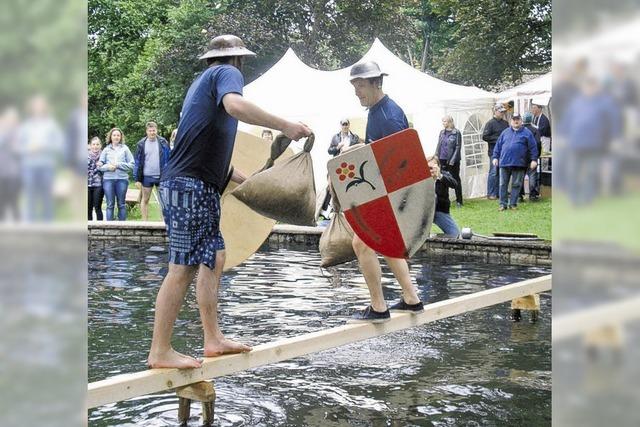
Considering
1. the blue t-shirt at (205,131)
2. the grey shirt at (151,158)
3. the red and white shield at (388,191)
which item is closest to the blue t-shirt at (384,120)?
the red and white shield at (388,191)

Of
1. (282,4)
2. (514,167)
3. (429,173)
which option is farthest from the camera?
(282,4)

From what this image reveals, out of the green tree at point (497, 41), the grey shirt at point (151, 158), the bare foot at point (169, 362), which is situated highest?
the green tree at point (497, 41)

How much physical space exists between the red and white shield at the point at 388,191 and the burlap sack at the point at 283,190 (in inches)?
7.6

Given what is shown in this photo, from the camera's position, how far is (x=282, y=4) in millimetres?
43406

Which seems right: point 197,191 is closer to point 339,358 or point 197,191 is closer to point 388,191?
point 388,191

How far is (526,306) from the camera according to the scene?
866cm

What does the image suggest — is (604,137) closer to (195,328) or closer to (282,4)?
(195,328)

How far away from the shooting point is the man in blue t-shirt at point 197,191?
16.2 ft

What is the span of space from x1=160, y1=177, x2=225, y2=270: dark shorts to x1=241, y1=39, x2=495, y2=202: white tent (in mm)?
16757

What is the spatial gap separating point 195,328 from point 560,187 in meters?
7.28

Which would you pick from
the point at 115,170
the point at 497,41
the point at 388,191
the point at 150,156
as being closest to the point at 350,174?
the point at 388,191

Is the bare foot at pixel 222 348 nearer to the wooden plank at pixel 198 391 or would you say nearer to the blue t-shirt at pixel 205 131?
the wooden plank at pixel 198 391

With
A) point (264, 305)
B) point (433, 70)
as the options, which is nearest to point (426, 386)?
point (264, 305)

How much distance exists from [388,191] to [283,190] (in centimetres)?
58
